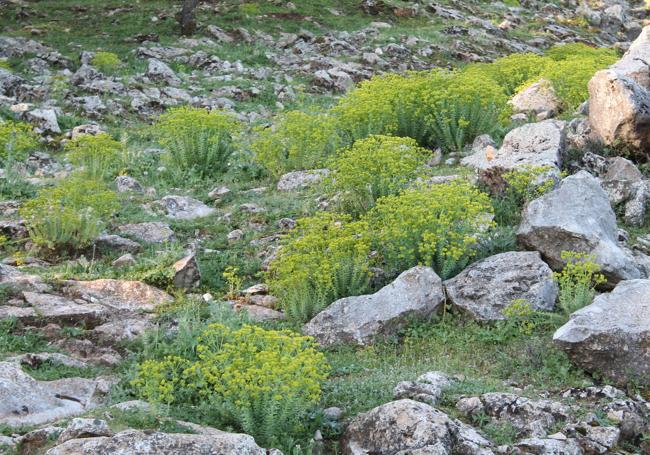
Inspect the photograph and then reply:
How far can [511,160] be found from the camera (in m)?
10.2

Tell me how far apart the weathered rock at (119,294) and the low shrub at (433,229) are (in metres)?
Result: 2.49

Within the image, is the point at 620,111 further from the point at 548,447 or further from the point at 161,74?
the point at 161,74

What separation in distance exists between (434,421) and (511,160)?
5.68m

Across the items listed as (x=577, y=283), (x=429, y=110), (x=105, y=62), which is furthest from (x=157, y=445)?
(x=105, y=62)

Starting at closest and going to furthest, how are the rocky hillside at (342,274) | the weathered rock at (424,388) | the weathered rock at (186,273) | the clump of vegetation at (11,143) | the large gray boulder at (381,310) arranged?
the rocky hillside at (342,274) → the weathered rock at (424,388) → the large gray boulder at (381,310) → the weathered rock at (186,273) → the clump of vegetation at (11,143)

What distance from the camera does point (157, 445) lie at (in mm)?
4840

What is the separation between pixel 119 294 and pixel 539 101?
372 inches

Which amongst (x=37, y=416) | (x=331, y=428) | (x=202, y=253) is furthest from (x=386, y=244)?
(x=37, y=416)

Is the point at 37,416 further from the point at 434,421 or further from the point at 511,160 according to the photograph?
the point at 511,160

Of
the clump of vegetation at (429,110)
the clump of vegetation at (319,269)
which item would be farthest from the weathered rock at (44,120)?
the clump of vegetation at (319,269)

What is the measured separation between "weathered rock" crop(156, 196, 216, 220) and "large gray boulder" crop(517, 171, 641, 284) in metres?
4.80

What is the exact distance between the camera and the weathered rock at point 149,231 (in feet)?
33.3

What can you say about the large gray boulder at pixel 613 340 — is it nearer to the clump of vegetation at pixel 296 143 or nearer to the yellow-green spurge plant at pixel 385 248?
the yellow-green spurge plant at pixel 385 248

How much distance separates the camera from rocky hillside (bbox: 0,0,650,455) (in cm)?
552
